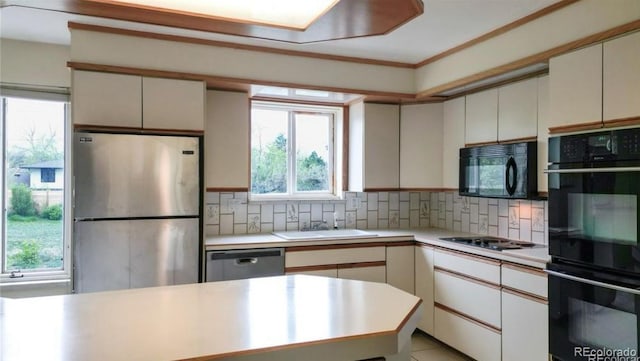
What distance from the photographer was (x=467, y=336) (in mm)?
3084

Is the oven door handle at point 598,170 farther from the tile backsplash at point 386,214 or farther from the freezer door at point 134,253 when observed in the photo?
the freezer door at point 134,253

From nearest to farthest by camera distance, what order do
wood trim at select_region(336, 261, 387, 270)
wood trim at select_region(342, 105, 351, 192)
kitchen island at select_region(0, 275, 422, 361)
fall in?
kitchen island at select_region(0, 275, 422, 361) < wood trim at select_region(336, 261, 387, 270) < wood trim at select_region(342, 105, 351, 192)

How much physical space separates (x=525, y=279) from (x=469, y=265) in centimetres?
48

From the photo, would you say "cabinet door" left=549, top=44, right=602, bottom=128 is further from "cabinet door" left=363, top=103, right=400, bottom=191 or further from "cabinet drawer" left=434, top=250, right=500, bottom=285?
"cabinet door" left=363, top=103, right=400, bottom=191

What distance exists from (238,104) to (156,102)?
701 mm

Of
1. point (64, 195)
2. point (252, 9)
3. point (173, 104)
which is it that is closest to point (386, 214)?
point (173, 104)

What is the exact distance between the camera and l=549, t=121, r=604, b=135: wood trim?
2.21m

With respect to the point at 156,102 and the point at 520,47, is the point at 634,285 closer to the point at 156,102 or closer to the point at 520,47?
the point at 520,47

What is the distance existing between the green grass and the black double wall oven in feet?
11.7

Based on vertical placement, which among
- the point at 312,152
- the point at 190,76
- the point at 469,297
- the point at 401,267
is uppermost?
the point at 190,76

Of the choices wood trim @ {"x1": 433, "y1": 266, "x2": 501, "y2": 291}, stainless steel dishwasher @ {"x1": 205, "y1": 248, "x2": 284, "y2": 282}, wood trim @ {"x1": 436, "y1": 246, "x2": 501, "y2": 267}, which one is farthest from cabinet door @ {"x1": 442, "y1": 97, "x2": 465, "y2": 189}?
stainless steel dishwasher @ {"x1": 205, "y1": 248, "x2": 284, "y2": 282}

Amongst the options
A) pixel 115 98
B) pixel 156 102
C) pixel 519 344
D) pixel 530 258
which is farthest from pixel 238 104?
pixel 519 344

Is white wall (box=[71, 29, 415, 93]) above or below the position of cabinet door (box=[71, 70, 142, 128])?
above

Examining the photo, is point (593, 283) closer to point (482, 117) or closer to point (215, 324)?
point (482, 117)
